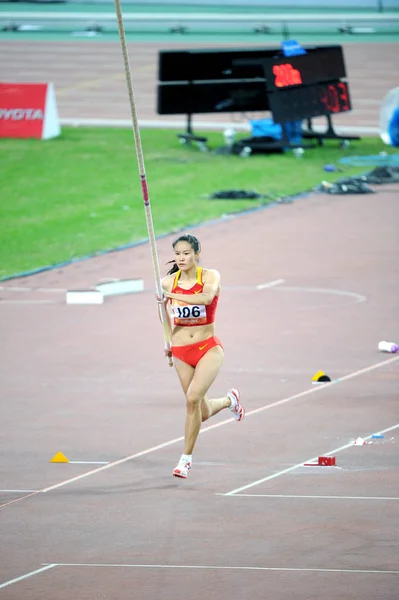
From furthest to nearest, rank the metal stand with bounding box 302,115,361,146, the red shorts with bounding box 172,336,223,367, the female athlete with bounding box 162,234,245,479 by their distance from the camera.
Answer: the metal stand with bounding box 302,115,361,146, the red shorts with bounding box 172,336,223,367, the female athlete with bounding box 162,234,245,479

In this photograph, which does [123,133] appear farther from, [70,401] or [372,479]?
[372,479]

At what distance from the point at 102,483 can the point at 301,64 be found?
24.1 m

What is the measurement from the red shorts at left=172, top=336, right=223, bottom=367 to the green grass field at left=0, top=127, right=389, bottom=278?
11712 mm

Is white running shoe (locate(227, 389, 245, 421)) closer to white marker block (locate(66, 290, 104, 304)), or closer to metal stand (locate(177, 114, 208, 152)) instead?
white marker block (locate(66, 290, 104, 304))

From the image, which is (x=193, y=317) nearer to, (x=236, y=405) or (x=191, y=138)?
(x=236, y=405)

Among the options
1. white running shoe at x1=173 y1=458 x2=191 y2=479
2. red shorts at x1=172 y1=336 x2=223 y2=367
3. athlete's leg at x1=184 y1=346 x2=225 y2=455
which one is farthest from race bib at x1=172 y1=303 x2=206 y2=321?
white running shoe at x1=173 y1=458 x2=191 y2=479

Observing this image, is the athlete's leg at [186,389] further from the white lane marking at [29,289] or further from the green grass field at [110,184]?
the green grass field at [110,184]

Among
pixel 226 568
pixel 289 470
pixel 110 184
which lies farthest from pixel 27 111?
pixel 226 568

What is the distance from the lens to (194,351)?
13.0 meters

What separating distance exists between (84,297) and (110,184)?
12.0m

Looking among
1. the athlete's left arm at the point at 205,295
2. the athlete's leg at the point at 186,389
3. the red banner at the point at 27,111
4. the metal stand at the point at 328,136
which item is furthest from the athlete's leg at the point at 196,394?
the red banner at the point at 27,111

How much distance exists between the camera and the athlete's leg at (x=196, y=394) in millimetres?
12812

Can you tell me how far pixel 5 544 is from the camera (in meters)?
11.1

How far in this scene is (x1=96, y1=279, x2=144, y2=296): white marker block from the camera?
2206 centimetres
